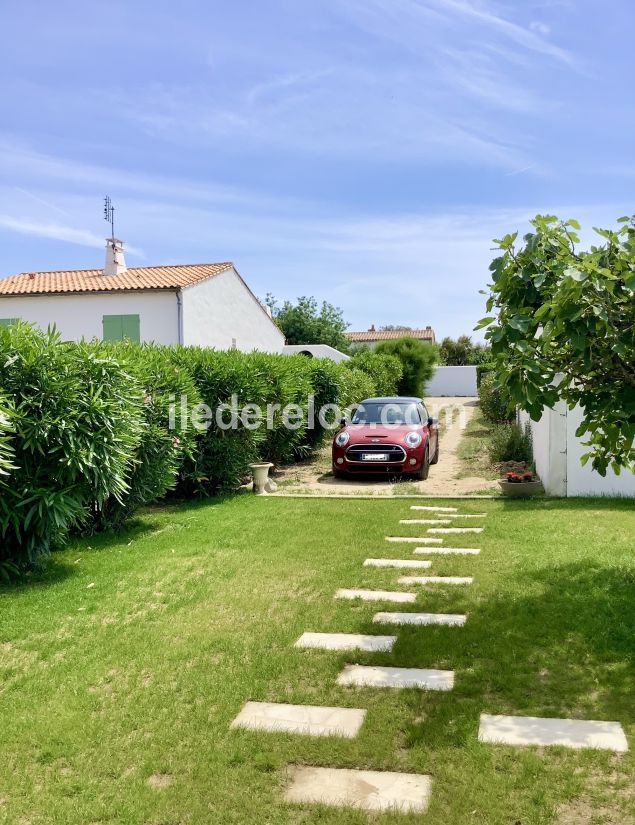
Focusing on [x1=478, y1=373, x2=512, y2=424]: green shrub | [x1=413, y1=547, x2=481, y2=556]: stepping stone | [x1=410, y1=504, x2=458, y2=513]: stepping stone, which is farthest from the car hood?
[x1=478, y1=373, x2=512, y2=424]: green shrub

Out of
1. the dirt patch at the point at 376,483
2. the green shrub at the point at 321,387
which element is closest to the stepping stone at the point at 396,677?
the dirt patch at the point at 376,483

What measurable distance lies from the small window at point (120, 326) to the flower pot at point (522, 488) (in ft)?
66.6

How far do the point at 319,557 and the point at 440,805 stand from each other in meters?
4.11

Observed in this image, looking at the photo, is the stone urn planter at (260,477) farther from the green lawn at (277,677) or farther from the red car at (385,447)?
the green lawn at (277,677)

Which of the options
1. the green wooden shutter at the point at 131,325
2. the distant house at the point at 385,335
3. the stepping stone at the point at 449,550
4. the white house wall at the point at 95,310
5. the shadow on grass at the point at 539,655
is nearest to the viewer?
the shadow on grass at the point at 539,655

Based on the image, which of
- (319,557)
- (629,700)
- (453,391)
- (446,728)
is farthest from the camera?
(453,391)

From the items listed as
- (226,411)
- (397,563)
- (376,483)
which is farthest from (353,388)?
(397,563)

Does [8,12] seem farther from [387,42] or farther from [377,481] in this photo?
[377,481]

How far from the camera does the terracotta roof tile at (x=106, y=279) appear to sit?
27.5 metres

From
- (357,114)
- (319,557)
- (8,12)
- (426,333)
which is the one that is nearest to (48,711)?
(319,557)

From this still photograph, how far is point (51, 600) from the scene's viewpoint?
5590 millimetres

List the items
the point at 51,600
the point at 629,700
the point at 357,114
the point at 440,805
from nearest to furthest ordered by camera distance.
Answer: the point at 440,805, the point at 629,700, the point at 51,600, the point at 357,114

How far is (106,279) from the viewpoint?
28938 millimetres

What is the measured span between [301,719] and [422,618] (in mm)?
1701
